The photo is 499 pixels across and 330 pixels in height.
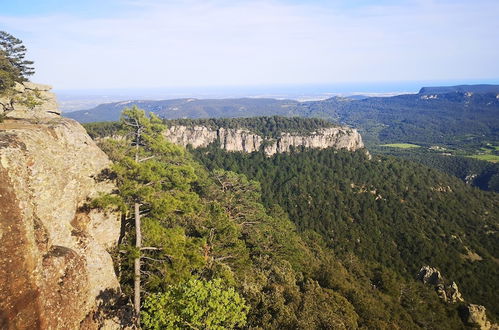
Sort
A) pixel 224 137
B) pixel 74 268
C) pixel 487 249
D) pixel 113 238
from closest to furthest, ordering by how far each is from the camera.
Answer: pixel 74 268, pixel 113 238, pixel 487 249, pixel 224 137

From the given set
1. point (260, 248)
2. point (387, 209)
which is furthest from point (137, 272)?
point (387, 209)

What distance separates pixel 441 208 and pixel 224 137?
317 feet

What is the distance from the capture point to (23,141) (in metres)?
16.5

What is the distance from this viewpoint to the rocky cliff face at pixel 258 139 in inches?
5758

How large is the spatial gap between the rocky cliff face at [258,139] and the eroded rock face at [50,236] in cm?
12534

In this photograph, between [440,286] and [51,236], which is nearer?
[51,236]

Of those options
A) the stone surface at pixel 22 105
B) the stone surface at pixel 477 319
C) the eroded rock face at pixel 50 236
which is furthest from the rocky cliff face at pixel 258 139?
A: the eroded rock face at pixel 50 236

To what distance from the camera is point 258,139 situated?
14875 cm

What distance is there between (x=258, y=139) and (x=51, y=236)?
439ft

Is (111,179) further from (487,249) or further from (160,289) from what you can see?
(487,249)

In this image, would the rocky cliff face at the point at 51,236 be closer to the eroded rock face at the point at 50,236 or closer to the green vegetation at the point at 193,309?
the eroded rock face at the point at 50,236

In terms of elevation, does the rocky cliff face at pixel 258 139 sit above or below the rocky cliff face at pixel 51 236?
below

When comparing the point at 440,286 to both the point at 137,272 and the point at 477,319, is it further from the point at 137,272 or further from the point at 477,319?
the point at 137,272

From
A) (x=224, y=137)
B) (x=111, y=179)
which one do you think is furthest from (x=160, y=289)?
(x=224, y=137)
